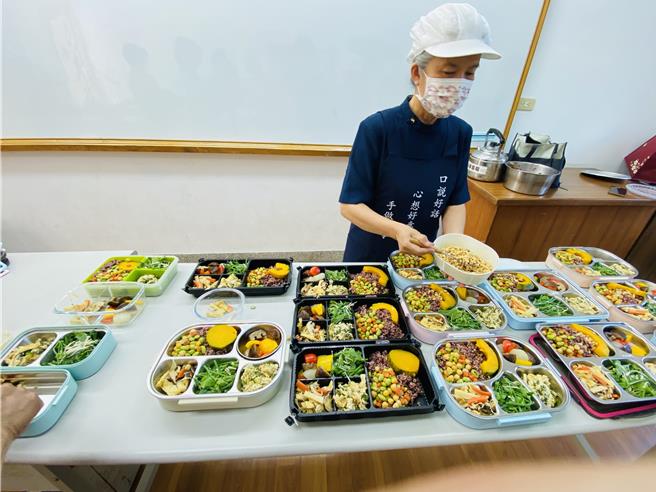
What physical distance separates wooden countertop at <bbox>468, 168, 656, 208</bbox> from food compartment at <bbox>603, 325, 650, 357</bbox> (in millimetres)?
1354

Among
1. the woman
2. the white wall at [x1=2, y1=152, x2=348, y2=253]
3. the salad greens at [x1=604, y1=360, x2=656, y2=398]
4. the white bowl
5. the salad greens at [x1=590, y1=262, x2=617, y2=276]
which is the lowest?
the white wall at [x1=2, y1=152, x2=348, y2=253]

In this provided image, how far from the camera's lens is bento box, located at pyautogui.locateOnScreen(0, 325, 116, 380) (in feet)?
2.93

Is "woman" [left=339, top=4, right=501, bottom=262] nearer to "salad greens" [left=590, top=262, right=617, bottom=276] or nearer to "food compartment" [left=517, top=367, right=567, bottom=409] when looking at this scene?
"food compartment" [left=517, top=367, right=567, bottom=409]

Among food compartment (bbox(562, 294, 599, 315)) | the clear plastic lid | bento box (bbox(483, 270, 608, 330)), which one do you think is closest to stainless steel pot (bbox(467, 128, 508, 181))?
bento box (bbox(483, 270, 608, 330))

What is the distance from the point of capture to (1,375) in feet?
2.80

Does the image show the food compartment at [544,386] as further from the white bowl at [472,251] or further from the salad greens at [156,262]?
the salad greens at [156,262]

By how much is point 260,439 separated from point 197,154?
103 inches

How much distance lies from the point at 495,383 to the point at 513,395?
0.18 ft

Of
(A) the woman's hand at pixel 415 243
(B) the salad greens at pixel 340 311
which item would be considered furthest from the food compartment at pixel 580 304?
(B) the salad greens at pixel 340 311

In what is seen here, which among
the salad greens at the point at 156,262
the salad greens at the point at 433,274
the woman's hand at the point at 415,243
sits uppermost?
the woman's hand at the point at 415,243

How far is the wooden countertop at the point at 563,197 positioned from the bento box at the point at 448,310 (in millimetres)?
1394

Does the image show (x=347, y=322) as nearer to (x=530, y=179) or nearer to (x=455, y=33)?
(x=455, y=33)

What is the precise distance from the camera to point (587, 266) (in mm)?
1504

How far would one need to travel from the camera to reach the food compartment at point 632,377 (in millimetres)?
893
